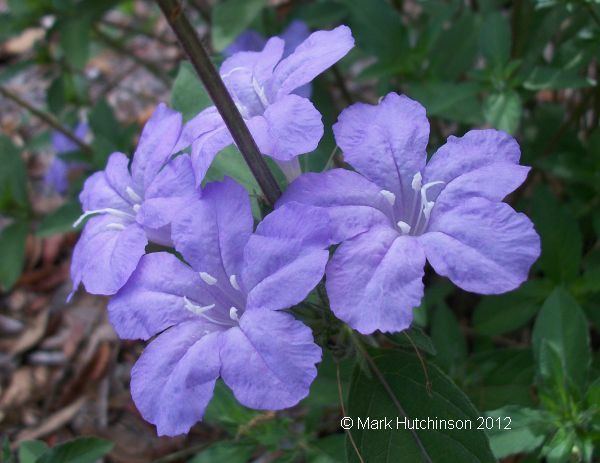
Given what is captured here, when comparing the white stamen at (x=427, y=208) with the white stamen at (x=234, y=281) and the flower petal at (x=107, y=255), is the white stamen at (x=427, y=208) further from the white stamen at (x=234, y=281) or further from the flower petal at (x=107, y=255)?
the flower petal at (x=107, y=255)

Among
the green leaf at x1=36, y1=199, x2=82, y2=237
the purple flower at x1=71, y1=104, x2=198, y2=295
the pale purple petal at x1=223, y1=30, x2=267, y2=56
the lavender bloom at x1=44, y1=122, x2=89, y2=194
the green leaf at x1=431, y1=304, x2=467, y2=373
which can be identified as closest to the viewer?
the purple flower at x1=71, y1=104, x2=198, y2=295

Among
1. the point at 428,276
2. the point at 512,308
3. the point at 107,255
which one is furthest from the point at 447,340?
the point at 107,255

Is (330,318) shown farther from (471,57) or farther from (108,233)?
(471,57)

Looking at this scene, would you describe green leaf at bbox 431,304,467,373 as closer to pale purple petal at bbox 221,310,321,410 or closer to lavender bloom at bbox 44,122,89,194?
pale purple petal at bbox 221,310,321,410

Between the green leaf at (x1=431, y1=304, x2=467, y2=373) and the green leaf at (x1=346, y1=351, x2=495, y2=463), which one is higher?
the green leaf at (x1=346, y1=351, x2=495, y2=463)

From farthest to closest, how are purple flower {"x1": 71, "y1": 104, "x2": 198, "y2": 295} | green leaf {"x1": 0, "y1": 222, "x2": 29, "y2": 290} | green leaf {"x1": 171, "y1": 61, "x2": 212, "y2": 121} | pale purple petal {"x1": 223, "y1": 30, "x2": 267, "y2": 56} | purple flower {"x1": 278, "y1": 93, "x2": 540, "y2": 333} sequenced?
1. pale purple petal {"x1": 223, "y1": 30, "x2": 267, "y2": 56}
2. green leaf {"x1": 0, "y1": 222, "x2": 29, "y2": 290}
3. green leaf {"x1": 171, "y1": 61, "x2": 212, "y2": 121}
4. purple flower {"x1": 71, "y1": 104, "x2": 198, "y2": 295}
5. purple flower {"x1": 278, "y1": 93, "x2": 540, "y2": 333}

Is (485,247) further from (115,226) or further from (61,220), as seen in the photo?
(61,220)

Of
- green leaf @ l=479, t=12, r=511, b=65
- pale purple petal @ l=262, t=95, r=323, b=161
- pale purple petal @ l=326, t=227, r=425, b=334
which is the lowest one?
green leaf @ l=479, t=12, r=511, b=65

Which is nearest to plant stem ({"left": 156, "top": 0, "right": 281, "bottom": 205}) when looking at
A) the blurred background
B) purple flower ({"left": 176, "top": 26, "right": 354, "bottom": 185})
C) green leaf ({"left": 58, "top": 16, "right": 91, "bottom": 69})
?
purple flower ({"left": 176, "top": 26, "right": 354, "bottom": 185})
